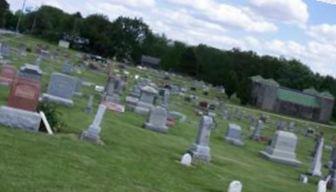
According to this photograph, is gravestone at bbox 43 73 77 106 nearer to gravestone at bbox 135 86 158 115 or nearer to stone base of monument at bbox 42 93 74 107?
stone base of monument at bbox 42 93 74 107

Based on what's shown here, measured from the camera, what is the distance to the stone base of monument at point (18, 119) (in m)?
14.1

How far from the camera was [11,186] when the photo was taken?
28.3 feet

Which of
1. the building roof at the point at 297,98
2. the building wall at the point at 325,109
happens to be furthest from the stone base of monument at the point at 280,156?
the building wall at the point at 325,109

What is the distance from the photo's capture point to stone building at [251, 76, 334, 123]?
333ft

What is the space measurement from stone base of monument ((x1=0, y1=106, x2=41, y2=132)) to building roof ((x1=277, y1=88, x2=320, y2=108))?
9072cm

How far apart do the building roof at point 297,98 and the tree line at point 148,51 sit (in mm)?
13097

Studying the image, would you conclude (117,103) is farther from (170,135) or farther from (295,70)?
(295,70)

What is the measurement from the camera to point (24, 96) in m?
14.6

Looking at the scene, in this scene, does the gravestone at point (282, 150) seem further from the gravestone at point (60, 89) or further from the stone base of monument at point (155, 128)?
the gravestone at point (60, 89)

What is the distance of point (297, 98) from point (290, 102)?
1.74 meters

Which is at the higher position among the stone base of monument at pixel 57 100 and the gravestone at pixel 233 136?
the stone base of monument at pixel 57 100

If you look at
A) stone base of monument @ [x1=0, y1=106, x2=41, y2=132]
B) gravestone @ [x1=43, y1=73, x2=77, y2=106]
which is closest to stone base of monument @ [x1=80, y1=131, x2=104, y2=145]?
stone base of monument @ [x1=0, y1=106, x2=41, y2=132]

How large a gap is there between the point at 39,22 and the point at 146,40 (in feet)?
86.0

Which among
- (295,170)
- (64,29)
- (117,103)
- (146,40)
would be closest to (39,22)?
(64,29)
